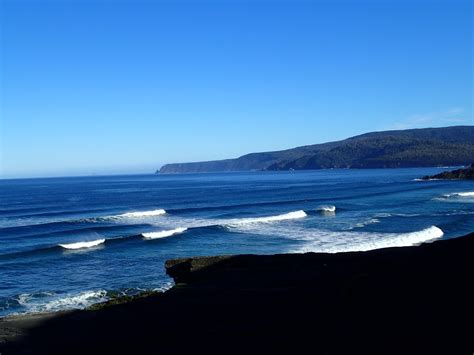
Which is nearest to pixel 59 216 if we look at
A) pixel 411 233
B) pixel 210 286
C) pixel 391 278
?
pixel 411 233

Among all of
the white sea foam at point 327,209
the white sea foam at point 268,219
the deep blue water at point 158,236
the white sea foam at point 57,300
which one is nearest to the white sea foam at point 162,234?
the deep blue water at point 158,236

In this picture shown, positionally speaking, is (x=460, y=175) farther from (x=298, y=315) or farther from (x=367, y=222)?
(x=298, y=315)

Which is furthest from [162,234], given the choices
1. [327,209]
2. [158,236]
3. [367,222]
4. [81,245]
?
[327,209]

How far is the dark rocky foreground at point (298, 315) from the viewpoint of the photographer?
28.7 ft

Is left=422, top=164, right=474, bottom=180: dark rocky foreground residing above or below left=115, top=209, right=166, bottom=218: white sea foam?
above

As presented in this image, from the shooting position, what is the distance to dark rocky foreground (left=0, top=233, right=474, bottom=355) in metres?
8.76

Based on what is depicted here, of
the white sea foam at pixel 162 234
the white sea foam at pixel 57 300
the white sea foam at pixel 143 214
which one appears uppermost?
the white sea foam at pixel 143 214

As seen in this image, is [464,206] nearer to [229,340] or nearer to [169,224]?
[169,224]

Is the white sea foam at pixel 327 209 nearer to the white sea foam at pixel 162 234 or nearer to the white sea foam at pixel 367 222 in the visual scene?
the white sea foam at pixel 367 222

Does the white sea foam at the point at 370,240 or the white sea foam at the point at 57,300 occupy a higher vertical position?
the white sea foam at the point at 370,240

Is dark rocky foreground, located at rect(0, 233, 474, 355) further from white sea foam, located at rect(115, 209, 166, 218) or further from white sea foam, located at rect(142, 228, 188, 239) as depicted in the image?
white sea foam, located at rect(115, 209, 166, 218)

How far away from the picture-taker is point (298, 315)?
36.1 feet

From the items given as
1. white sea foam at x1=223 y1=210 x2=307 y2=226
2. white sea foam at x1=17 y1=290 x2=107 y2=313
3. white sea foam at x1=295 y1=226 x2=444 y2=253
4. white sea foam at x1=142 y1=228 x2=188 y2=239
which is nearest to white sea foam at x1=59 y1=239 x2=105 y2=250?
white sea foam at x1=142 y1=228 x2=188 y2=239

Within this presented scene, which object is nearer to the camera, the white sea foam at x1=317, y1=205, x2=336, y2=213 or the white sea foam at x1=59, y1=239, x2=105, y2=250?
the white sea foam at x1=59, y1=239, x2=105, y2=250
